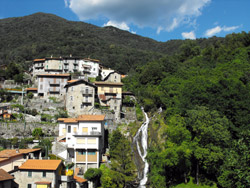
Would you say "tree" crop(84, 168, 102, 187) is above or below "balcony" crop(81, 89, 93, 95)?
below

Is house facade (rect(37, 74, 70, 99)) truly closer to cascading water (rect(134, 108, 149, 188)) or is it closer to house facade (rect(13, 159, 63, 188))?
cascading water (rect(134, 108, 149, 188))

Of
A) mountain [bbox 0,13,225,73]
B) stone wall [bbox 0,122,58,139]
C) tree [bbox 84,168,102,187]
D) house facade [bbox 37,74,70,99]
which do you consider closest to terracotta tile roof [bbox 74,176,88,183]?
tree [bbox 84,168,102,187]

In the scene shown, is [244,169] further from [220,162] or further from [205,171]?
[205,171]

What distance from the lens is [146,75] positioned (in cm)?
8050

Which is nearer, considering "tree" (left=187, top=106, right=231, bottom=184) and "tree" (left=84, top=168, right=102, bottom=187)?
"tree" (left=84, top=168, right=102, bottom=187)

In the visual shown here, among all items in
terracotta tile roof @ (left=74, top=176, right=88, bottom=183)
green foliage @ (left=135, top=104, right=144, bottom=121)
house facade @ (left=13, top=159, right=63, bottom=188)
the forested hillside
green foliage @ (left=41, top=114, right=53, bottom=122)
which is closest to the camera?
house facade @ (left=13, top=159, right=63, bottom=188)

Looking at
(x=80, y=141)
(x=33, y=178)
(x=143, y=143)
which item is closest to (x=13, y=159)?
(x=33, y=178)

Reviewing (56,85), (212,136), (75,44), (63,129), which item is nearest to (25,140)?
(63,129)

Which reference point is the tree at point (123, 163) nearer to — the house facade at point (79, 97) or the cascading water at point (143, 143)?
the cascading water at point (143, 143)

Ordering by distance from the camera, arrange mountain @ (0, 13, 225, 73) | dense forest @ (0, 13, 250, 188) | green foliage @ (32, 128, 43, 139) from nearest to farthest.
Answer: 1. dense forest @ (0, 13, 250, 188)
2. green foliage @ (32, 128, 43, 139)
3. mountain @ (0, 13, 225, 73)

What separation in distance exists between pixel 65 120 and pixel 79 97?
15387 millimetres

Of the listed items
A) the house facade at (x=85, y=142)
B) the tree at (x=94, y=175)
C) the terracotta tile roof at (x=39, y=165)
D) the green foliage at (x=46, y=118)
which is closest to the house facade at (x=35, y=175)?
the terracotta tile roof at (x=39, y=165)

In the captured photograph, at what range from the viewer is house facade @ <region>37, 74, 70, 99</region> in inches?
2835

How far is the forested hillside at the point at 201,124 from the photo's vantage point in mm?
40094
